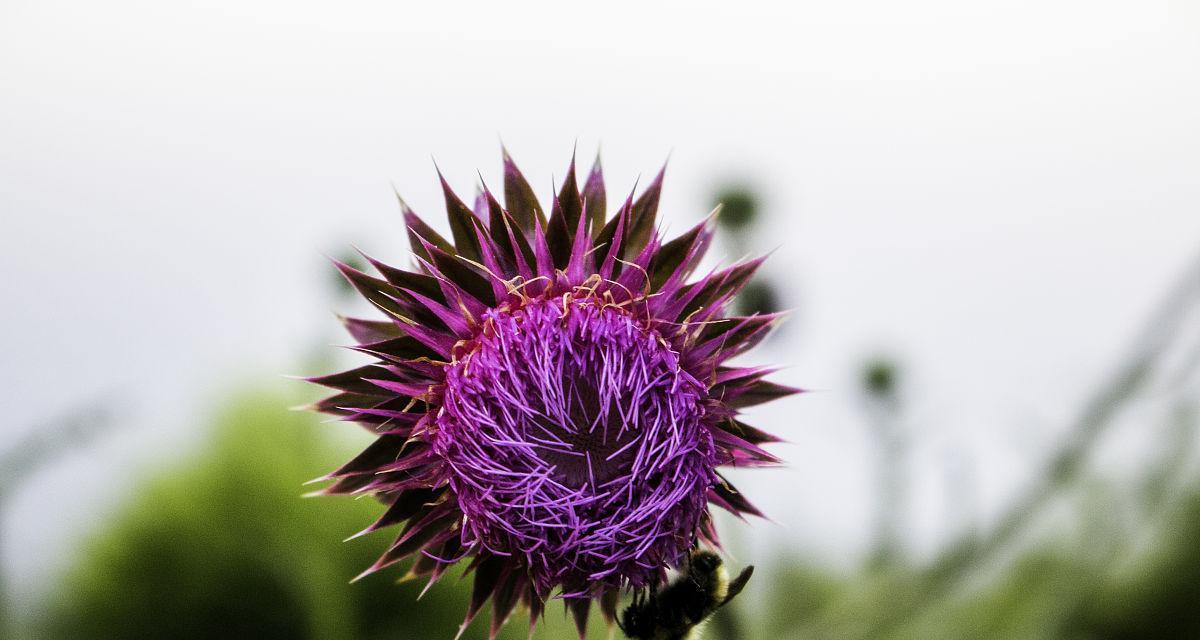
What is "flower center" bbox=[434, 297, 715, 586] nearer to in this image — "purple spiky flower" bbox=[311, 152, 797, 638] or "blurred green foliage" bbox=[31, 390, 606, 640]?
"purple spiky flower" bbox=[311, 152, 797, 638]

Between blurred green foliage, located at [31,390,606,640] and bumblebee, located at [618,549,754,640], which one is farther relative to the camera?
blurred green foliage, located at [31,390,606,640]

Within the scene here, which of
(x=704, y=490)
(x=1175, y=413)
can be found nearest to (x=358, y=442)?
(x=704, y=490)

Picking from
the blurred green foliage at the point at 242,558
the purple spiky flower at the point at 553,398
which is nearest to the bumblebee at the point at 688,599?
the purple spiky flower at the point at 553,398

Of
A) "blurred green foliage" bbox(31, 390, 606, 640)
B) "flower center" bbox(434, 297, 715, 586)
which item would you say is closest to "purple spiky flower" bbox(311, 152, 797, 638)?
"flower center" bbox(434, 297, 715, 586)

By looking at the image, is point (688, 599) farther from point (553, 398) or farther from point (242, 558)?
point (242, 558)

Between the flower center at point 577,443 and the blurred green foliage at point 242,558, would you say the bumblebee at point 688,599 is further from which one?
the blurred green foliage at point 242,558

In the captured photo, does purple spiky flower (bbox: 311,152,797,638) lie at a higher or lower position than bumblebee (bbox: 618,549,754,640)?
higher
